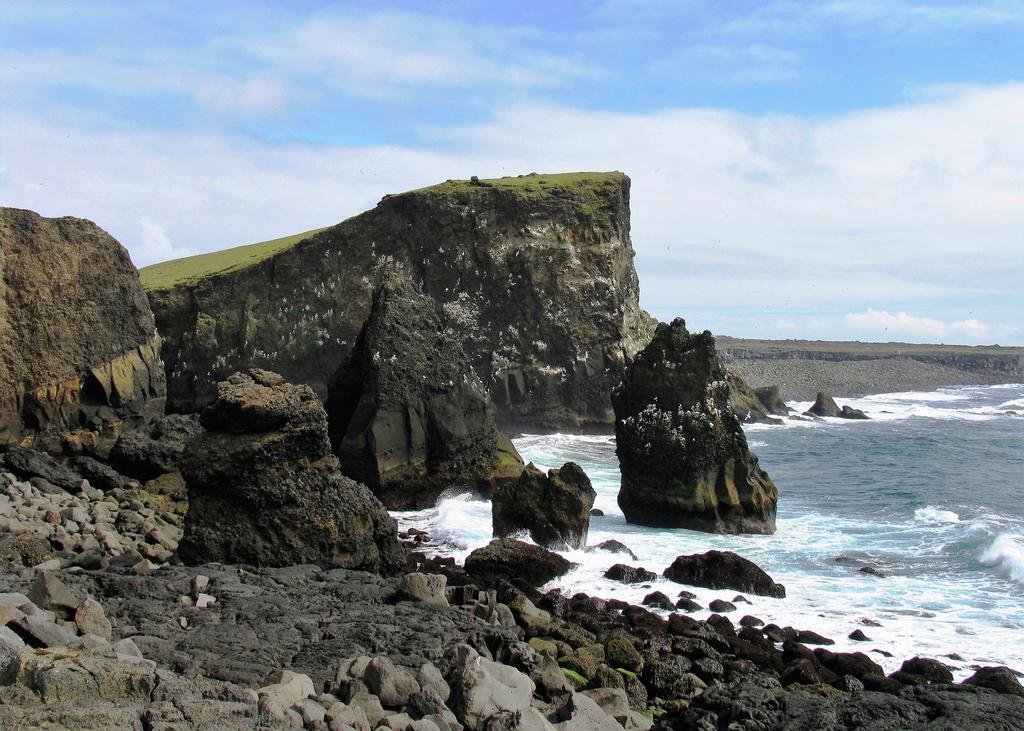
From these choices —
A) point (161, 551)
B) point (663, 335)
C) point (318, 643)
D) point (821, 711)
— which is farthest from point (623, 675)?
point (663, 335)

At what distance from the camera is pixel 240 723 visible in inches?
274

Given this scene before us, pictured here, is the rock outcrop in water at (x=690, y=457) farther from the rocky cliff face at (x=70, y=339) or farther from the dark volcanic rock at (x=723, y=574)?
the rocky cliff face at (x=70, y=339)

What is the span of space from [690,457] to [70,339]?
17.7 m

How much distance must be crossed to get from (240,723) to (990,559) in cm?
1868

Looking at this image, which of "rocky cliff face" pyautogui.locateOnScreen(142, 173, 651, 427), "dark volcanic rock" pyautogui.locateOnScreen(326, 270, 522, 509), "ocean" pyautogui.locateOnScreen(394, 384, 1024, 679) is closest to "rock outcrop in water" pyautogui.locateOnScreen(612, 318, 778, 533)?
"ocean" pyautogui.locateOnScreen(394, 384, 1024, 679)

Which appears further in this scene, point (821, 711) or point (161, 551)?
point (161, 551)

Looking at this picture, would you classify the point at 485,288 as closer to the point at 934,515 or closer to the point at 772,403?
the point at 772,403

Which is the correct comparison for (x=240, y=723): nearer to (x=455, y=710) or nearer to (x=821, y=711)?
(x=455, y=710)

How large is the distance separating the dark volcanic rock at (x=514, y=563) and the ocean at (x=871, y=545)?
1.32 ft

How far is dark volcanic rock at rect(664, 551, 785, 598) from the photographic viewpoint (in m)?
17.5

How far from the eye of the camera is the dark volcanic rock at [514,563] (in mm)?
17125

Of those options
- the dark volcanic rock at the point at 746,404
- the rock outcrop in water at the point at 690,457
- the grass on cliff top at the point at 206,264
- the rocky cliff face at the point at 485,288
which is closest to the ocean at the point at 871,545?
the rock outcrop in water at the point at 690,457

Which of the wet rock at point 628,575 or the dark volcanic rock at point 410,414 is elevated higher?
the dark volcanic rock at point 410,414

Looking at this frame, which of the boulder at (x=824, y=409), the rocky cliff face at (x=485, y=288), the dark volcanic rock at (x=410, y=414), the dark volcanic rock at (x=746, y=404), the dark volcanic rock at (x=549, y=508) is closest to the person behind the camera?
the dark volcanic rock at (x=549, y=508)
